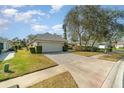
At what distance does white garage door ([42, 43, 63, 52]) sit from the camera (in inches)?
723

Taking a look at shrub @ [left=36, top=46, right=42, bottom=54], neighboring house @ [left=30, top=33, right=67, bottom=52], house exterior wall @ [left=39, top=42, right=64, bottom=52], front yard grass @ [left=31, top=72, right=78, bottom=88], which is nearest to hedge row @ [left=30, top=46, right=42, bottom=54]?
shrub @ [left=36, top=46, right=42, bottom=54]

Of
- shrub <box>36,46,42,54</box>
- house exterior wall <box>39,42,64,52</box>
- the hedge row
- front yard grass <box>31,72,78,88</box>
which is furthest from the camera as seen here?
house exterior wall <box>39,42,64,52</box>

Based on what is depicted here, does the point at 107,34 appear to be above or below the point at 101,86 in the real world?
Answer: above

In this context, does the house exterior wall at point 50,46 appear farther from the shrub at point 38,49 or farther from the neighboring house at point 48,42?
the shrub at point 38,49

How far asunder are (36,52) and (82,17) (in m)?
A: 9.14

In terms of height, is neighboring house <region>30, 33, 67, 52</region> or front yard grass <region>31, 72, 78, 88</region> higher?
neighboring house <region>30, 33, 67, 52</region>

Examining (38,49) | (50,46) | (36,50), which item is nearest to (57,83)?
(36,50)

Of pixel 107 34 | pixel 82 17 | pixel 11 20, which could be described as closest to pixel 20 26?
pixel 11 20

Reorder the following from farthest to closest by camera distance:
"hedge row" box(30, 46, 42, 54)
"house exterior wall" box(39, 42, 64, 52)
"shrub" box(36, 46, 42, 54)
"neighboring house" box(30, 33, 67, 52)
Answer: "house exterior wall" box(39, 42, 64, 52)
"neighboring house" box(30, 33, 67, 52)
"shrub" box(36, 46, 42, 54)
"hedge row" box(30, 46, 42, 54)

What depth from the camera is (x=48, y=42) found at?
744 inches

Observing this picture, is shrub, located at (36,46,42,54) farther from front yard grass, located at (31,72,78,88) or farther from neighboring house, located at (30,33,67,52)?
front yard grass, located at (31,72,78,88)
